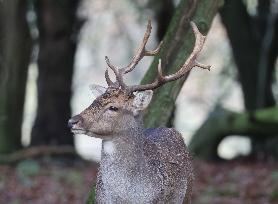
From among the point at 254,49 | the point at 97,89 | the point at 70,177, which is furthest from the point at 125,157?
the point at 254,49

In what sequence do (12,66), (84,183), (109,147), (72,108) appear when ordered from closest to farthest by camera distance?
(109,147) < (84,183) < (12,66) < (72,108)

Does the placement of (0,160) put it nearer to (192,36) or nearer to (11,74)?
(11,74)

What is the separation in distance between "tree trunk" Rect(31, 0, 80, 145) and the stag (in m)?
8.42

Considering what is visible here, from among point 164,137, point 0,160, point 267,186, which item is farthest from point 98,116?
point 0,160

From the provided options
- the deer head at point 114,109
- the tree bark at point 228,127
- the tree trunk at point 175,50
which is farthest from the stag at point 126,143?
the tree bark at point 228,127

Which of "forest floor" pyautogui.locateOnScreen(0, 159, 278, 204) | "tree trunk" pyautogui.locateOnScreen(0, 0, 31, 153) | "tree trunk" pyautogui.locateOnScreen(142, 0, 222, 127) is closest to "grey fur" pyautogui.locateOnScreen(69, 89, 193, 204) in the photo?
"tree trunk" pyautogui.locateOnScreen(142, 0, 222, 127)

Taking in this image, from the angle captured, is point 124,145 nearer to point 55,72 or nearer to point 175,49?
point 175,49

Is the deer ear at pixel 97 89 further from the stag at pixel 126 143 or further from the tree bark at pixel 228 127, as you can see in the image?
the tree bark at pixel 228 127

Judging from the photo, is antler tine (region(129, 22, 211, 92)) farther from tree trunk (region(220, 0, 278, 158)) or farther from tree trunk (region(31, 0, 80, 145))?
→ tree trunk (region(220, 0, 278, 158))

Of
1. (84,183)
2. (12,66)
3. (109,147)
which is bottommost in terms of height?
(84,183)

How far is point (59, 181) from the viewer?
12.7m

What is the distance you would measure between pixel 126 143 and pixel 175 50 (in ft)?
6.39

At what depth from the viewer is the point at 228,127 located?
15.5 metres

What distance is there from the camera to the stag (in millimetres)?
6238
